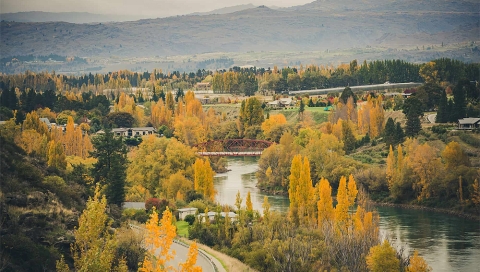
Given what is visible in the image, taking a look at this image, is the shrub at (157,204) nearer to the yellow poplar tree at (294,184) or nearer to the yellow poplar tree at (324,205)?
the yellow poplar tree at (294,184)

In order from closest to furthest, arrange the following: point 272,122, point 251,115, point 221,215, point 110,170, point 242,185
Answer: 1. point 221,215
2. point 110,170
3. point 242,185
4. point 272,122
5. point 251,115

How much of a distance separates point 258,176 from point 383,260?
28.7 metres

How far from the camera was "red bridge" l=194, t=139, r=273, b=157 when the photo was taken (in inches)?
2667

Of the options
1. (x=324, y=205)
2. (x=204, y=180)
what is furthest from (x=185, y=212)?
(x=204, y=180)

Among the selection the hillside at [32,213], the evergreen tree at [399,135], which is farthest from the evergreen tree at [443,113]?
the hillside at [32,213]

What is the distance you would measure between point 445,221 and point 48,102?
54087 mm

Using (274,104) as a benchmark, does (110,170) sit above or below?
below

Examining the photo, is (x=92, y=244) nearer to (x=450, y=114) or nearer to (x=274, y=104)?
(x=450, y=114)

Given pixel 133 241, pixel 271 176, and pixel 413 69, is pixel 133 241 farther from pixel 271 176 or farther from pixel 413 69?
pixel 413 69

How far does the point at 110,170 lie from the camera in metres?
36.6

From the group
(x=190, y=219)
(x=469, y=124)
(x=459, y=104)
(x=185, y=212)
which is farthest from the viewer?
(x=459, y=104)

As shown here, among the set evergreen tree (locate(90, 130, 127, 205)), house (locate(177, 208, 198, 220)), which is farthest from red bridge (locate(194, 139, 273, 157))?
house (locate(177, 208, 198, 220))

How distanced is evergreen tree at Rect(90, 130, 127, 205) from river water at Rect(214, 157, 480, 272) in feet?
23.2

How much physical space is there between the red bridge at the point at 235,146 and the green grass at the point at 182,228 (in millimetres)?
30269
